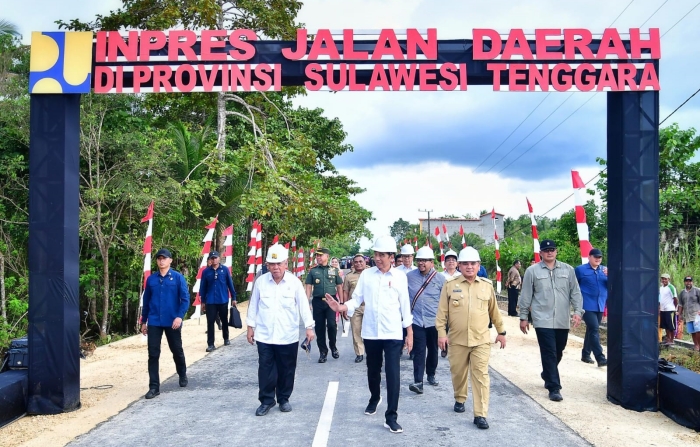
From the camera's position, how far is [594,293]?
10.4 metres

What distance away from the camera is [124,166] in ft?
56.5

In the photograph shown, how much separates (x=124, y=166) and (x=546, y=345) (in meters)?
13.2

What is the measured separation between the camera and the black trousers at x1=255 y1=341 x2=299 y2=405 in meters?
7.08

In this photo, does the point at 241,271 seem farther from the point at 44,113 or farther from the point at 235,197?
the point at 44,113

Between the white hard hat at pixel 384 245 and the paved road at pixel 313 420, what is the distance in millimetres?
1829

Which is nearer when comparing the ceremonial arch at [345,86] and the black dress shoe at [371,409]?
the black dress shoe at [371,409]

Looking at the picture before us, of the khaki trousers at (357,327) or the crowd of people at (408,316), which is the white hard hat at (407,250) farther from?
the khaki trousers at (357,327)

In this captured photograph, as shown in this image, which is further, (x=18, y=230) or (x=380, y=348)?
(x=18, y=230)

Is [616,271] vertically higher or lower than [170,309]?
higher

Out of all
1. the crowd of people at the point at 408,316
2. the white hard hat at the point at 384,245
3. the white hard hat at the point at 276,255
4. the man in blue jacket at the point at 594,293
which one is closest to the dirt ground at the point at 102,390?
the crowd of people at the point at 408,316

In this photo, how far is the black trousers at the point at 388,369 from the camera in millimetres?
6285

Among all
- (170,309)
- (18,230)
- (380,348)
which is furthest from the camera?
(18,230)

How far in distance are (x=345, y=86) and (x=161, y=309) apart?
12.4 ft

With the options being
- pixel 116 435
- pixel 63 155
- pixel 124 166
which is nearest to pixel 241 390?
pixel 116 435
